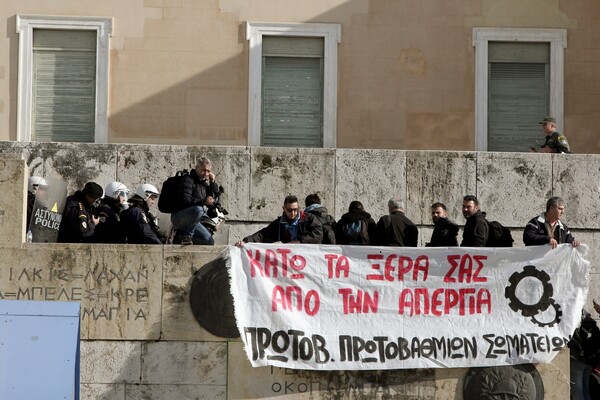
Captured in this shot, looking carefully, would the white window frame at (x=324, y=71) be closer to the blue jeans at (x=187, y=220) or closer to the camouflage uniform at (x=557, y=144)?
the camouflage uniform at (x=557, y=144)

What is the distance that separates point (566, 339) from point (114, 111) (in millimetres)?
7826

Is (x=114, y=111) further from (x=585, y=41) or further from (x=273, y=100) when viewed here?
(x=585, y=41)

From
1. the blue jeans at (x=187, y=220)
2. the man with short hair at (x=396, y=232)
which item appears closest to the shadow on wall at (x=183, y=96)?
the blue jeans at (x=187, y=220)

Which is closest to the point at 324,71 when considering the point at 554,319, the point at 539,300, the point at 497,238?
the point at 497,238

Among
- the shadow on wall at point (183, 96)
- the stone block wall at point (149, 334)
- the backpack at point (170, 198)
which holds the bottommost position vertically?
the stone block wall at point (149, 334)

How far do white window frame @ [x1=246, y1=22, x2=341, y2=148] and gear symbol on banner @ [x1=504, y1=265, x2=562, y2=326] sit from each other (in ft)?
19.4

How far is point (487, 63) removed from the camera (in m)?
21.3

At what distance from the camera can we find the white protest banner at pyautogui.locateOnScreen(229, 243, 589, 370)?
49.9ft

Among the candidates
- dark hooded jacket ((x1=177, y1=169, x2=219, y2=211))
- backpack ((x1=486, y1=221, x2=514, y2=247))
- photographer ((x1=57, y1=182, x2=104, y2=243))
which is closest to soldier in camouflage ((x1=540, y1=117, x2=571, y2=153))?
backpack ((x1=486, y1=221, x2=514, y2=247))

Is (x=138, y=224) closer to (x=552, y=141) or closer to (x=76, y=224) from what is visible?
(x=76, y=224)

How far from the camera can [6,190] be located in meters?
15.3

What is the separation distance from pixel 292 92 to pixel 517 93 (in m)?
3.07

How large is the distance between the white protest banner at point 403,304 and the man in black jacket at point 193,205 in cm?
87

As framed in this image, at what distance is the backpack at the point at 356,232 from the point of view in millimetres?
15883
